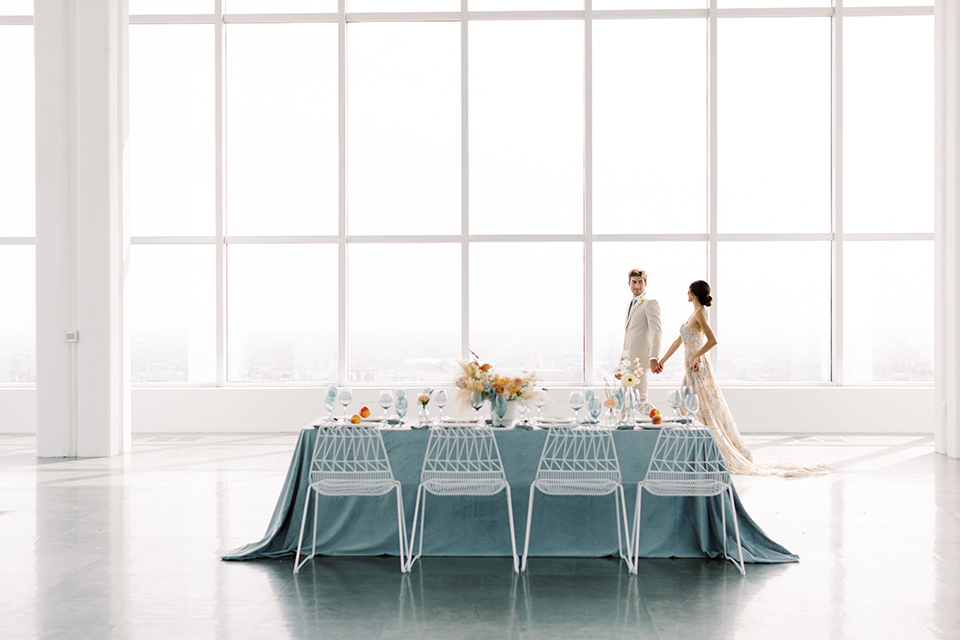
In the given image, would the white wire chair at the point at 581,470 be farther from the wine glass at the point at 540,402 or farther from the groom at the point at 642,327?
the groom at the point at 642,327

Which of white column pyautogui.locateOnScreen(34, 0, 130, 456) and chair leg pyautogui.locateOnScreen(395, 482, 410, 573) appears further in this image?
white column pyautogui.locateOnScreen(34, 0, 130, 456)

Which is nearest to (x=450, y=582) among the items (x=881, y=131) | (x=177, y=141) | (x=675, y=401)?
(x=675, y=401)

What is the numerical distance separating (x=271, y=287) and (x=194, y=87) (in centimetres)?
248

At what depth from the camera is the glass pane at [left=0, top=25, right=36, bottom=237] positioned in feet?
32.8

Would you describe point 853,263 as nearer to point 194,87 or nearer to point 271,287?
point 271,287

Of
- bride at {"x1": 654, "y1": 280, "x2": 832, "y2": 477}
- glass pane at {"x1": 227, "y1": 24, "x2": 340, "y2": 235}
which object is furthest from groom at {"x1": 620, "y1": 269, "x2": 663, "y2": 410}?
glass pane at {"x1": 227, "y1": 24, "x2": 340, "y2": 235}

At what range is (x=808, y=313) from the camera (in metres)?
9.91

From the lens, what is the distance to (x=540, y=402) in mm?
5070

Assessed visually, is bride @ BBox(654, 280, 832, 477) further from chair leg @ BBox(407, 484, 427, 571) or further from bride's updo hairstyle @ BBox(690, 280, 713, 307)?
chair leg @ BBox(407, 484, 427, 571)

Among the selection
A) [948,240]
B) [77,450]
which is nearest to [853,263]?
[948,240]

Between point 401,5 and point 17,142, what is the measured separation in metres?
4.77

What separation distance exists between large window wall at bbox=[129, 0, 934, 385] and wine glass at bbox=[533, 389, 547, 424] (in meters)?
4.80

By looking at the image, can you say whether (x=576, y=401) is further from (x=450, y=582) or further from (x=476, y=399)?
(x=450, y=582)

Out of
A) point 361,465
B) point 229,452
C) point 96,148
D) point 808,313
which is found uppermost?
point 96,148
